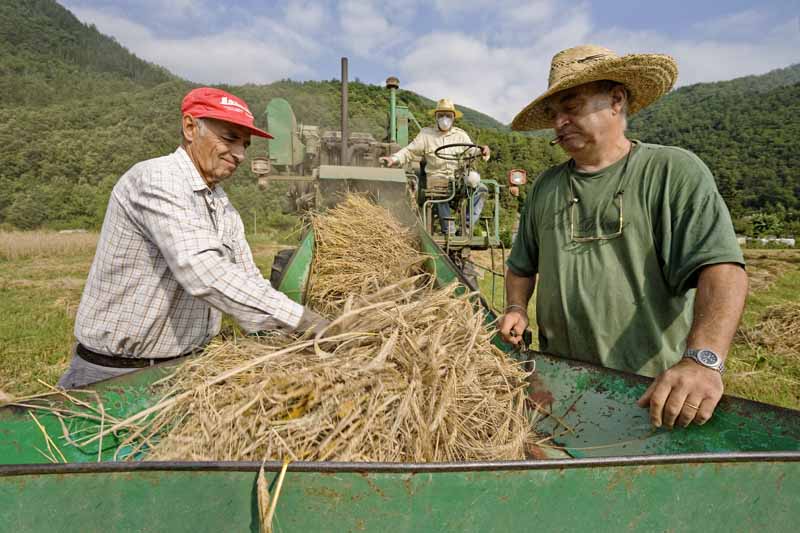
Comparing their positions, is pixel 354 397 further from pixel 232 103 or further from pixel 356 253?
pixel 356 253

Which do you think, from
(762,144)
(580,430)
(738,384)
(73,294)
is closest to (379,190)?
(580,430)

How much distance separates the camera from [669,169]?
4.87ft

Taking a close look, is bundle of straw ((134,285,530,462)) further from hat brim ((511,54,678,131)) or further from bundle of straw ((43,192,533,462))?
hat brim ((511,54,678,131))

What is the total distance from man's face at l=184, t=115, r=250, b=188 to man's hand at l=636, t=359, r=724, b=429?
67.0 inches

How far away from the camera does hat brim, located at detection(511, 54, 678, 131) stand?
1586 mm

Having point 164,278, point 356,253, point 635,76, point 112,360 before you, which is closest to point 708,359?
point 635,76

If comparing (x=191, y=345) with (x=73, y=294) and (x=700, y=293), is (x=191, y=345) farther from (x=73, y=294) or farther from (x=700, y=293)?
(x=73, y=294)

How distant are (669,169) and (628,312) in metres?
0.53

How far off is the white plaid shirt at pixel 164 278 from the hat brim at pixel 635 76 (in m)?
1.32

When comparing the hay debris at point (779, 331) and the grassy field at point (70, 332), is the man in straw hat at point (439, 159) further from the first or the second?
the hay debris at point (779, 331)

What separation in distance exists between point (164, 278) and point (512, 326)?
1.35m

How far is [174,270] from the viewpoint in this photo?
1349mm

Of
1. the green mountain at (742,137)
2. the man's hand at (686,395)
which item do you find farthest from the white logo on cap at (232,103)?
the green mountain at (742,137)

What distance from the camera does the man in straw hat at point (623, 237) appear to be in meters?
1.35
